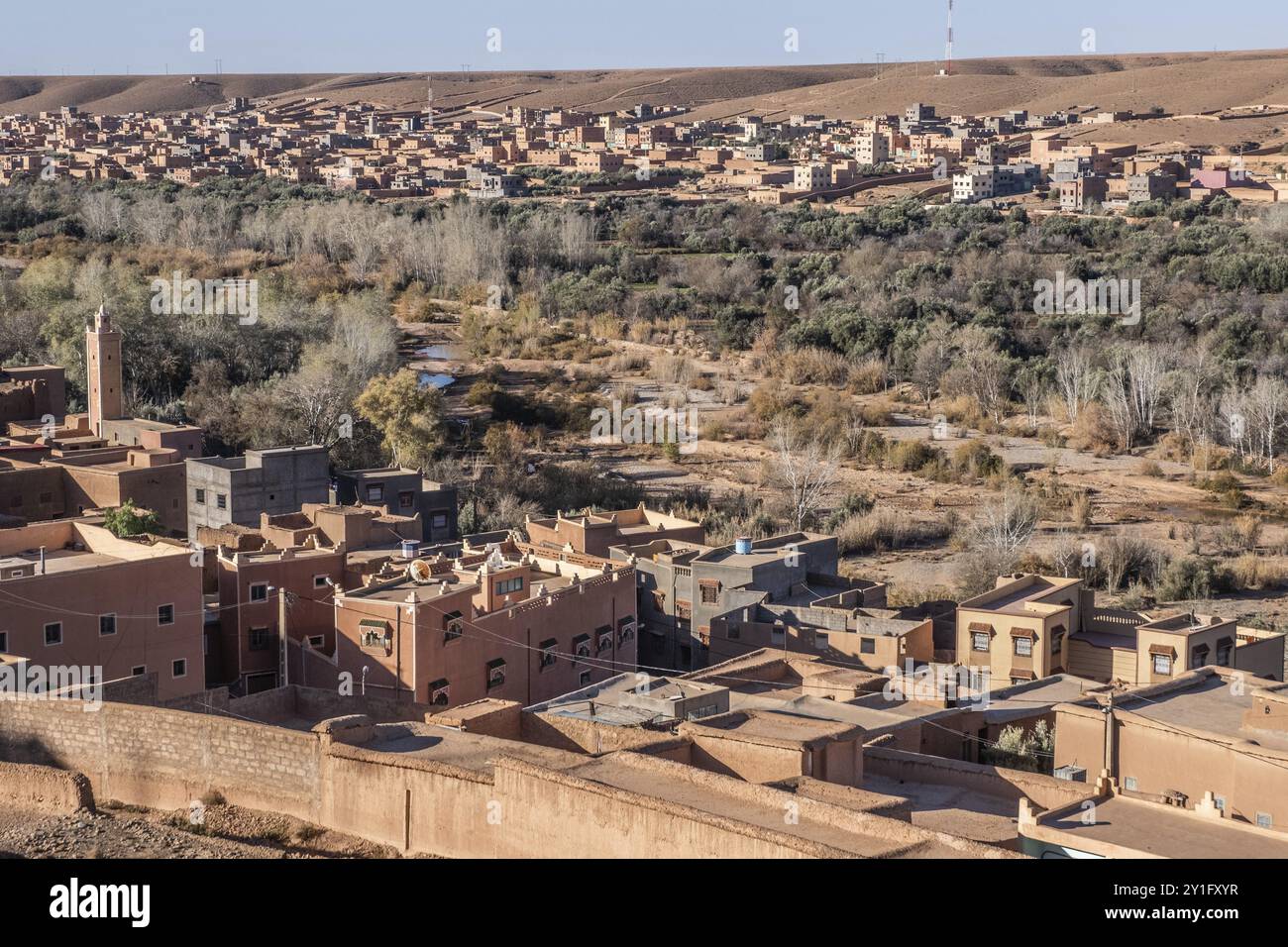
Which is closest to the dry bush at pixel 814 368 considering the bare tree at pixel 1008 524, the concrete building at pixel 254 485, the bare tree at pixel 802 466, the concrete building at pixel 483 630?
the bare tree at pixel 802 466

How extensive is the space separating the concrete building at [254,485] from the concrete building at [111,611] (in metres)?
6.10

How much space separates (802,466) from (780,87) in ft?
348

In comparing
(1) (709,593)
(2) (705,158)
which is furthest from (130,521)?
(2) (705,158)

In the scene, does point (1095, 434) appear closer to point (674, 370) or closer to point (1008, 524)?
point (1008, 524)

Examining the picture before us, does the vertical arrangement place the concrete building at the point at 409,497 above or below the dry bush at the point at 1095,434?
above

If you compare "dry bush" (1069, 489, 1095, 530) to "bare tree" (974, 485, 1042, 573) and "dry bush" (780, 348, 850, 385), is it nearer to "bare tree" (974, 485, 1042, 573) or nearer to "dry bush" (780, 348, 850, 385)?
"bare tree" (974, 485, 1042, 573)

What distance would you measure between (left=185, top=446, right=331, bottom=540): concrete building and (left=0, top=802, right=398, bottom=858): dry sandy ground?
11.0 meters

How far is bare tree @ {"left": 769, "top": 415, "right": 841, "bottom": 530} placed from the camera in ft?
94.3

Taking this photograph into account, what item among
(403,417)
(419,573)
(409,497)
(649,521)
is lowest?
(649,521)

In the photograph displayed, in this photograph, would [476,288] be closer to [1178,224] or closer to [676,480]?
[676,480]

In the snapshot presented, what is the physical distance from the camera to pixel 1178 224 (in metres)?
57.0

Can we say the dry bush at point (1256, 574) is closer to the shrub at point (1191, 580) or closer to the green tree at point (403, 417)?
the shrub at point (1191, 580)

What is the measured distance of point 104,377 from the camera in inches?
1032

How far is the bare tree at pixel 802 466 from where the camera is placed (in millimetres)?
28750
